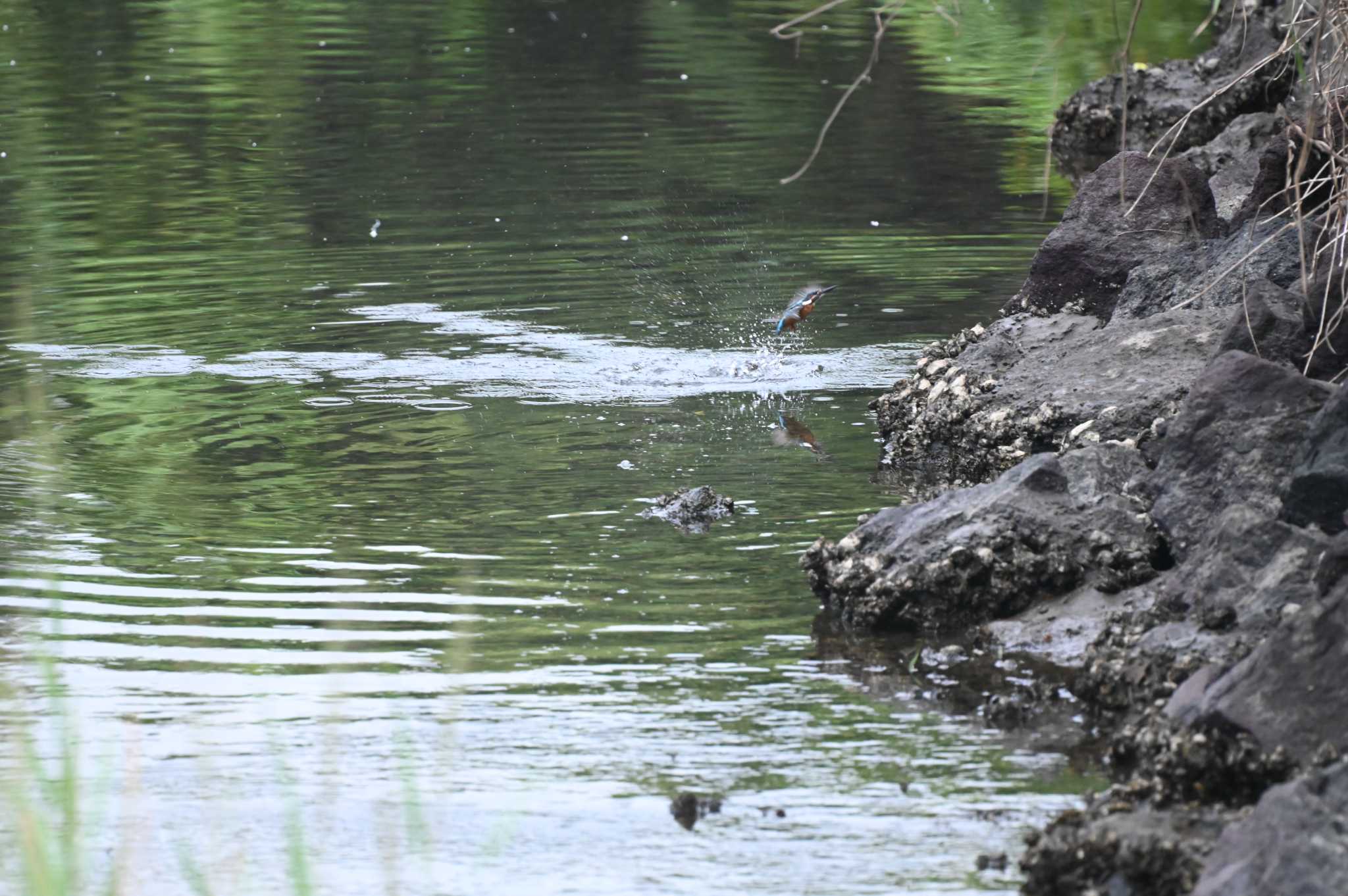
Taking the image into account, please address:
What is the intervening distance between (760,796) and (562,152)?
604 inches

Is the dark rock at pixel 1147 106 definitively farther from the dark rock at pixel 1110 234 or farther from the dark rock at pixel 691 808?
the dark rock at pixel 691 808

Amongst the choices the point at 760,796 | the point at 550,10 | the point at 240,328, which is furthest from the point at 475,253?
the point at 550,10

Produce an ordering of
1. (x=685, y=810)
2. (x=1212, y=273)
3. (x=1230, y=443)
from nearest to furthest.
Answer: (x=685, y=810)
(x=1230, y=443)
(x=1212, y=273)

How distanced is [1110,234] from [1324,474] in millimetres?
3940

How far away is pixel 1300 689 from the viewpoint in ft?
16.6

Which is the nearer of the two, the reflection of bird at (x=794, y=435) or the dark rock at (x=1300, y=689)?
the dark rock at (x=1300, y=689)

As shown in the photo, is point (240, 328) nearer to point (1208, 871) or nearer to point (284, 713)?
point (284, 713)

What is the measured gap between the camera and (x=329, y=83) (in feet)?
82.2

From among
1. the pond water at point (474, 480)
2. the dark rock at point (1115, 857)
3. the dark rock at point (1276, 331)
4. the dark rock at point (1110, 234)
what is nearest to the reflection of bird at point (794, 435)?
the pond water at point (474, 480)

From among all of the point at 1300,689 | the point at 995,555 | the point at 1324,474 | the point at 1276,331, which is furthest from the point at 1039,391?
the point at 1300,689

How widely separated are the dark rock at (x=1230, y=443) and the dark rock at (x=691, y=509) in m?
2.06

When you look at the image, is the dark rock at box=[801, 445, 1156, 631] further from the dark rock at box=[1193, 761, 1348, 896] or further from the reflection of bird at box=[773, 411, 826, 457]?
the reflection of bird at box=[773, 411, 826, 457]

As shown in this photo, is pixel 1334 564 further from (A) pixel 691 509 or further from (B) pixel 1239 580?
(A) pixel 691 509

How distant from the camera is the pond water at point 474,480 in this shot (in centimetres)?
539
